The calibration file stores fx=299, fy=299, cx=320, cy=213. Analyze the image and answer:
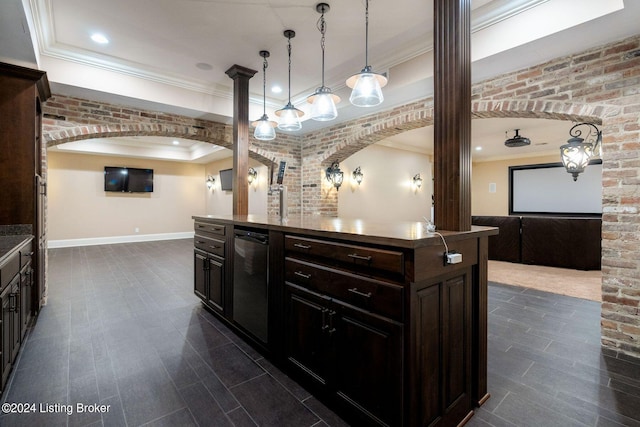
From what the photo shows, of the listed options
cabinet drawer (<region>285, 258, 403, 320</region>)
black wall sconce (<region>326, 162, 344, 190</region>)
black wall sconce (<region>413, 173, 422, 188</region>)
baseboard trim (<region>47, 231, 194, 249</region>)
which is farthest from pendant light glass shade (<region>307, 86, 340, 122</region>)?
baseboard trim (<region>47, 231, 194, 249</region>)

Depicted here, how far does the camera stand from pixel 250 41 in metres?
3.29

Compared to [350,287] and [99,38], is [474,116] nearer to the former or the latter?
Answer: [350,287]

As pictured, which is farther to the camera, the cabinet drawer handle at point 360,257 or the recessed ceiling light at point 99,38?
the recessed ceiling light at point 99,38

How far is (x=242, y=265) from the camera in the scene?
261 cm

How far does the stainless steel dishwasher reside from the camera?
234 cm

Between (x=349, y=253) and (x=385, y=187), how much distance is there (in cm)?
646

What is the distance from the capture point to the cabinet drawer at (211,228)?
297 centimetres

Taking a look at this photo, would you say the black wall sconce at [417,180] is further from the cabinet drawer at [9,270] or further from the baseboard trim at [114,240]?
the cabinet drawer at [9,270]

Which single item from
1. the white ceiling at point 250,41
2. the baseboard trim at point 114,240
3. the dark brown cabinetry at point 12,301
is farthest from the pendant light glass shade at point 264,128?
the baseboard trim at point 114,240

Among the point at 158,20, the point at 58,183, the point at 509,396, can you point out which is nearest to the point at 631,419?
the point at 509,396

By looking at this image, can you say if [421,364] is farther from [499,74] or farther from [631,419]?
[499,74]

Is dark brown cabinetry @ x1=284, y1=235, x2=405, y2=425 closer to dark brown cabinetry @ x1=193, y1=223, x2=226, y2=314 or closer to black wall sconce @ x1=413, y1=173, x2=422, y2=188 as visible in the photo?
dark brown cabinetry @ x1=193, y1=223, x2=226, y2=314

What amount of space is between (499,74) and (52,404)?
4.64 m

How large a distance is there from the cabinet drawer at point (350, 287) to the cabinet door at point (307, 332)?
0.25 feet
